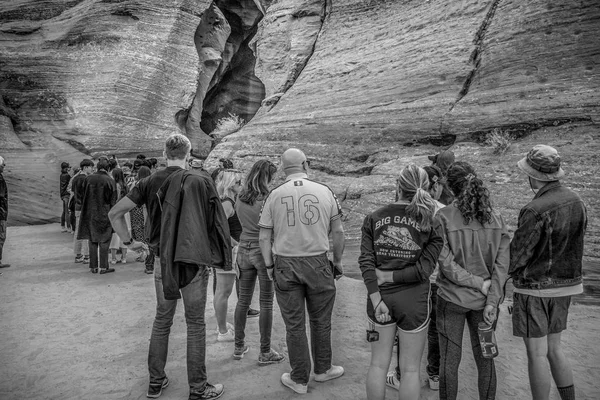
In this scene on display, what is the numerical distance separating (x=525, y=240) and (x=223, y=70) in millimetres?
24011

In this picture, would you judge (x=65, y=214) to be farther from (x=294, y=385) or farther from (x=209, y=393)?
(x=294, y=385)

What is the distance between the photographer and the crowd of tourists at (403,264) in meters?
3.15

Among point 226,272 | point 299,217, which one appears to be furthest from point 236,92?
point 299,217

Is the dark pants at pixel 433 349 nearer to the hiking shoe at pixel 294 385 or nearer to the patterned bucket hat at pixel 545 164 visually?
the hiking shoe at pixel 294 385

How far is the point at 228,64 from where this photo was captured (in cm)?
2609

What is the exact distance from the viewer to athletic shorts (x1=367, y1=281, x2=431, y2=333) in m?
3.11

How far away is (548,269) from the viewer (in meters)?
3.28

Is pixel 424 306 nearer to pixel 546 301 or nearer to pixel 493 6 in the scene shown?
pixel 546 301

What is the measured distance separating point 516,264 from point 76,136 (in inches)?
747

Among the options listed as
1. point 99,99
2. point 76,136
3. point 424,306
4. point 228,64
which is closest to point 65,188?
point 76,136

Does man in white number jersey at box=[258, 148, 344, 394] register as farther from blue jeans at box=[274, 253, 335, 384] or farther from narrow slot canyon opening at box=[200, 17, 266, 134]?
narrow slot canyon opening at box=[200, 17, 266, 134]

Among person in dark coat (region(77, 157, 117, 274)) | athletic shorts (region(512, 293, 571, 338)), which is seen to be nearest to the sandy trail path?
athletic shorts (region(512, 293, 571, 338))

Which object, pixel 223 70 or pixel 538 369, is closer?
pixel 538 369

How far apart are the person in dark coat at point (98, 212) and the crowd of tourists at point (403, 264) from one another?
4.80 m
